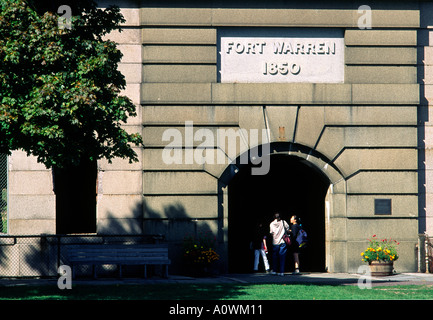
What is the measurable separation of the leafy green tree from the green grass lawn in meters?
2.90

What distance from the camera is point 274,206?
28516mm

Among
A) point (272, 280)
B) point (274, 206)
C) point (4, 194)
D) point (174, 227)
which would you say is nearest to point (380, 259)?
point (272, 280)

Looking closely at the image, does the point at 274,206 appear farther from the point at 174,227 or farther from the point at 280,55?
the point at 280,55

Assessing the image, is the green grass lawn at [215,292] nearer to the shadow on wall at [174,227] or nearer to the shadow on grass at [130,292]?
the shadow on grass at [130,292]

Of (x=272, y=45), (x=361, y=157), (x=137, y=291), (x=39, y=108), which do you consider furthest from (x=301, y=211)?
(x=39, y=108)

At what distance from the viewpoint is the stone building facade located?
21391 mm

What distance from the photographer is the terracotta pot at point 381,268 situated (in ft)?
68.4

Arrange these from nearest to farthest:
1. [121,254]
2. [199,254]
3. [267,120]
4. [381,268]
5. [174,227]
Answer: [121,254]
[199,254]
[381,268]
[174,227]
[267,120]

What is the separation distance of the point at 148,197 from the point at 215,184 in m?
1.93

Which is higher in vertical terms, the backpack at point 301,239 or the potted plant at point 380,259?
the backpack at point 301,239

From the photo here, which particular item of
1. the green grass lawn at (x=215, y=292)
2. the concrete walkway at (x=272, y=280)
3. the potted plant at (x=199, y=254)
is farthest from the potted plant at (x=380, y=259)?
the potted plant at (x=199, y=254)

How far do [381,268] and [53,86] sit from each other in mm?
10555

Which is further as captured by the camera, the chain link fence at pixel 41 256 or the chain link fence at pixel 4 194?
the chain link fence at pixel 4 194

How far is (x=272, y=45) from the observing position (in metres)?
21.8
